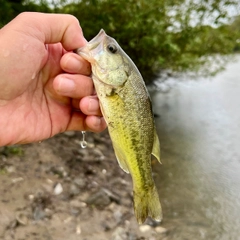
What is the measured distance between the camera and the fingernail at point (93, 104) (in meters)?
2.36

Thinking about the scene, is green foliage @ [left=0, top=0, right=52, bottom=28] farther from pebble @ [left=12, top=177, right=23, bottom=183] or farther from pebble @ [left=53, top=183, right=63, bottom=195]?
pebble @ [left=53, top=183, right=63, bottom=195]

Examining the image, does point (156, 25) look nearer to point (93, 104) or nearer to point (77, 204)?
point (77, 204)

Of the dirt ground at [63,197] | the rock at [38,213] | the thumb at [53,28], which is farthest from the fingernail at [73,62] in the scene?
the rock at [38,213]

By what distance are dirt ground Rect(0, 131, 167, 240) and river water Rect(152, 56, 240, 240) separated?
574mm

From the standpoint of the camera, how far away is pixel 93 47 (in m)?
2.17

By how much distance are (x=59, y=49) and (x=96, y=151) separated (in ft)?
13.4

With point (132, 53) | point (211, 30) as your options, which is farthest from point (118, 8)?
point (211, 30)

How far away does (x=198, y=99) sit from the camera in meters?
11.3

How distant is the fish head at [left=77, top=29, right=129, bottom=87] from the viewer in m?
2.15

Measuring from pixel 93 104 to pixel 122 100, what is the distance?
26 centimetres

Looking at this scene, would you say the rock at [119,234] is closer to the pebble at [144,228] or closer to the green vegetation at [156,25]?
the pebble at [144,228]

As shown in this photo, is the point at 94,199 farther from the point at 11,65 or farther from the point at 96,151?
the point at 11,65

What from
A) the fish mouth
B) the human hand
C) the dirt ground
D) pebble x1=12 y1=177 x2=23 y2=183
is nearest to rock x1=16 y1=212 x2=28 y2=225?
the dirt ground

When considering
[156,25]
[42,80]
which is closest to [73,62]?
[42,80]
